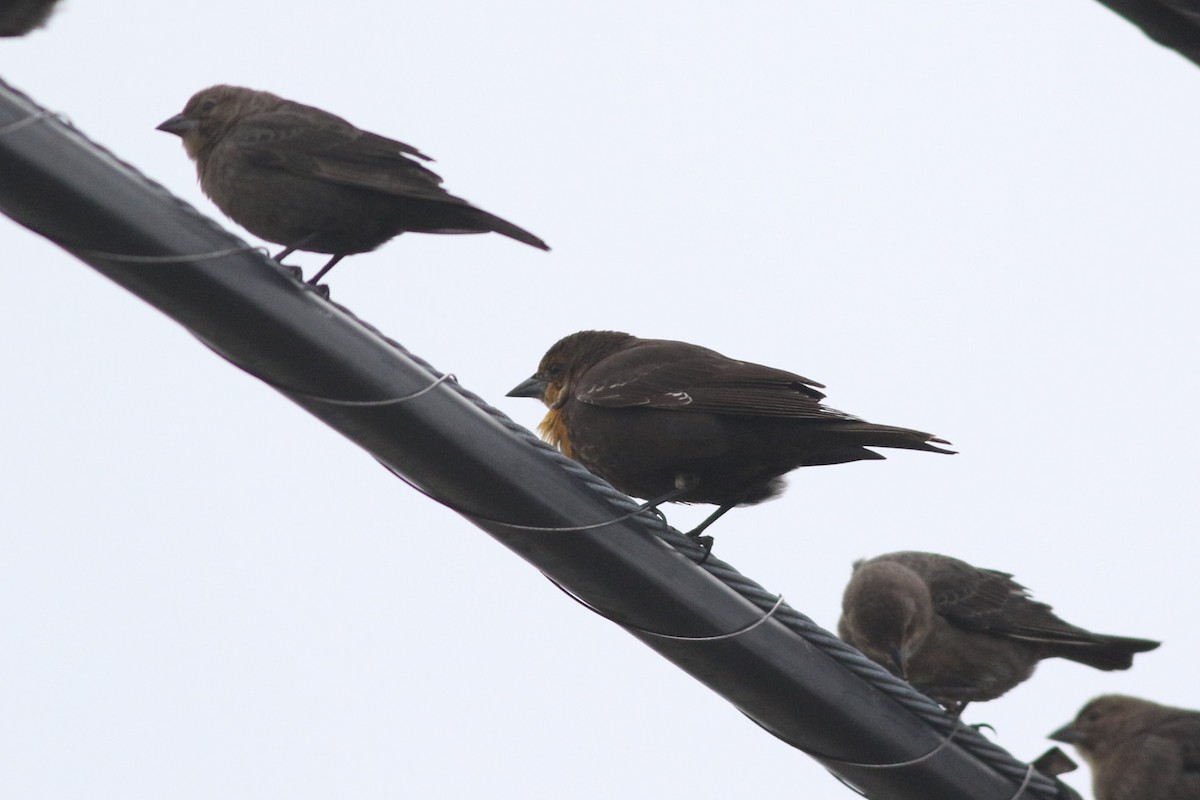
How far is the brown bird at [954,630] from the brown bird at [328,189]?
3.02 metres

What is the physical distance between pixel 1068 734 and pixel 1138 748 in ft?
1.39

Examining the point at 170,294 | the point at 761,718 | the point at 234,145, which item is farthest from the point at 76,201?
the point at 234,145

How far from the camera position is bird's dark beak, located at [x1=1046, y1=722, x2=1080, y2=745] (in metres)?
6.36

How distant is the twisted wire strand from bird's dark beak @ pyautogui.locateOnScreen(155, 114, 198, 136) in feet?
9.64

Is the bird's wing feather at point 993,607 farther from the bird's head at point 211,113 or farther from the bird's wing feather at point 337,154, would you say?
the bird's head at point 211,113

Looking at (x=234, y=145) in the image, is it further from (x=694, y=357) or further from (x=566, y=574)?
(x=566, y=574)

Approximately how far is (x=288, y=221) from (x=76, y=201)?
2405 mm

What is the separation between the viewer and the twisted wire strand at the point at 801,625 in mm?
3596

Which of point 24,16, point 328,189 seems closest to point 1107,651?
point 328,189

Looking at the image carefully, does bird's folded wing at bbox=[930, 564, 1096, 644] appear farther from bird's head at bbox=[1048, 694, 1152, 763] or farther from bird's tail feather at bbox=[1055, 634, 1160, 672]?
bird's head at bbox=[1048, 694, 1152, 763]

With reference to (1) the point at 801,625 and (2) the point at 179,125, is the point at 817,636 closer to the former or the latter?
(1) the point at 801,625

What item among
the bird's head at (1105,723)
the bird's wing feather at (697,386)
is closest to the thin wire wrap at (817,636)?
the bird's wing feather at (697,386)

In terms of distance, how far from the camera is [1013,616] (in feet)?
24.5

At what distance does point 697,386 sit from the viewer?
18.8 feet
